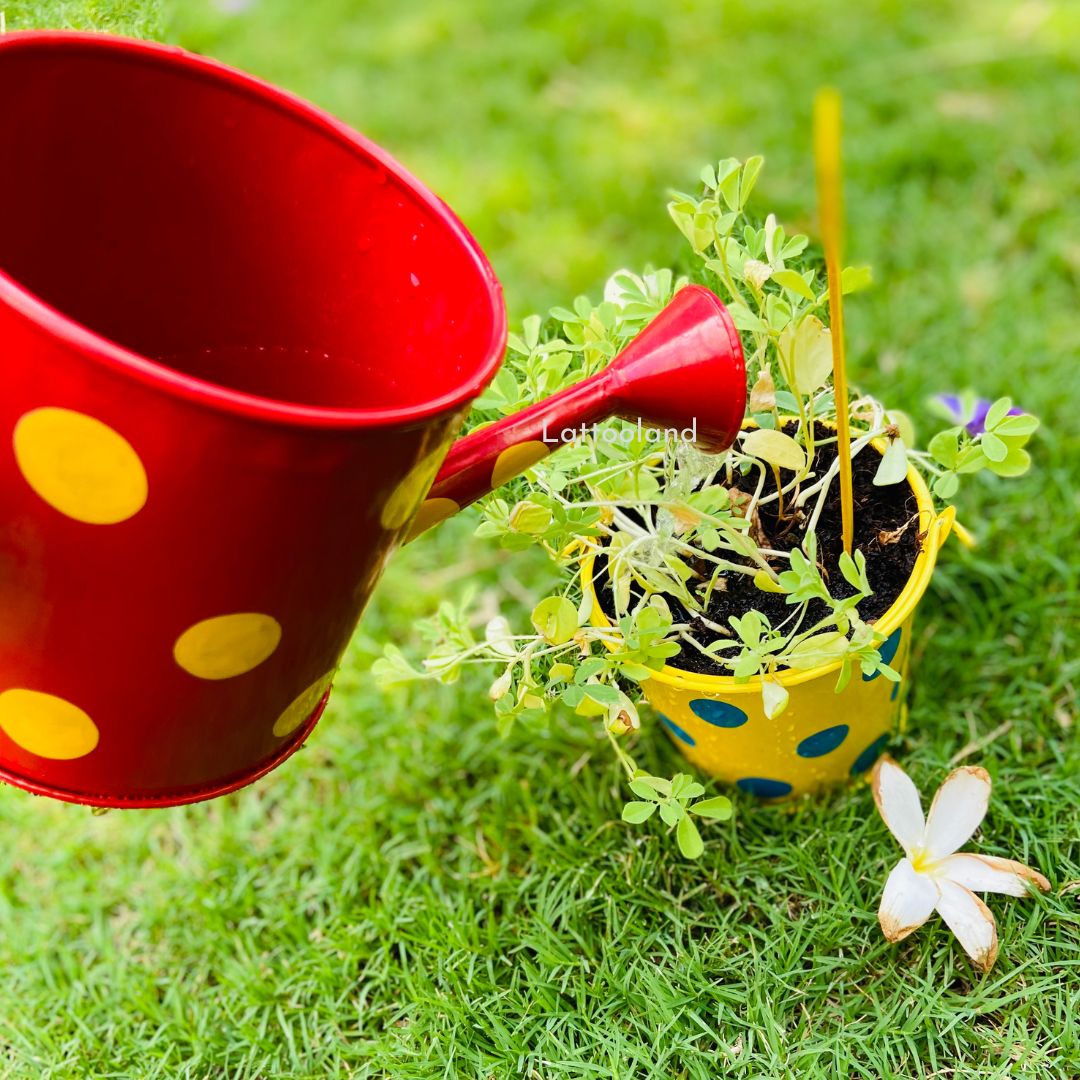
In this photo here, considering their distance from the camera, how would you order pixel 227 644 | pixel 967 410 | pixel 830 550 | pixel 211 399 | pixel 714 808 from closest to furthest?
pixel 211 399, pixel 227 644, pixel 714 808, pixel 830 550, pixel 967 410

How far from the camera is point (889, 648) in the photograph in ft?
3.36

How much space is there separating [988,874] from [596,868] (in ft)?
1.17

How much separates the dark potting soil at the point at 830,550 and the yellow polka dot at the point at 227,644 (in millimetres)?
382

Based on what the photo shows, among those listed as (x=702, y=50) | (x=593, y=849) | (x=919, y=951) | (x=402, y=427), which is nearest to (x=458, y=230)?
(x=402, y=427)

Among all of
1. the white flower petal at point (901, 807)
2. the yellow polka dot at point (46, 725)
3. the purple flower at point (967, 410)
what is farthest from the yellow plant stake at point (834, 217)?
the yellow polka dot at point (46, 725)

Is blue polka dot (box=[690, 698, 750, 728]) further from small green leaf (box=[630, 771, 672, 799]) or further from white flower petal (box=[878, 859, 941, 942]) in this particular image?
white flower petal (box=[878, 859, 941, 942])

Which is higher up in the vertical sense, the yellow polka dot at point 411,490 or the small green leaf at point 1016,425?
the yellow polka dot at point 411,490

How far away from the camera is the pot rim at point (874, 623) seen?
965 mm

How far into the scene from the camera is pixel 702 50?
2211mm

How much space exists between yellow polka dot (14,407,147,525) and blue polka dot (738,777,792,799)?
0.67 meters

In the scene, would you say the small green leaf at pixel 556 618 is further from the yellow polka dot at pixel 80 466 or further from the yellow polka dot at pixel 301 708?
the yellow polka dot at pixel 80 466

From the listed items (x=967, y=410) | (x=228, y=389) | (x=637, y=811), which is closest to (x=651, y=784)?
(x=637, y=811)

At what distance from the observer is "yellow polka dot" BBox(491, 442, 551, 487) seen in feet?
2.81

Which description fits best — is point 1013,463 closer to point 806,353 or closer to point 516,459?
point 806,353
